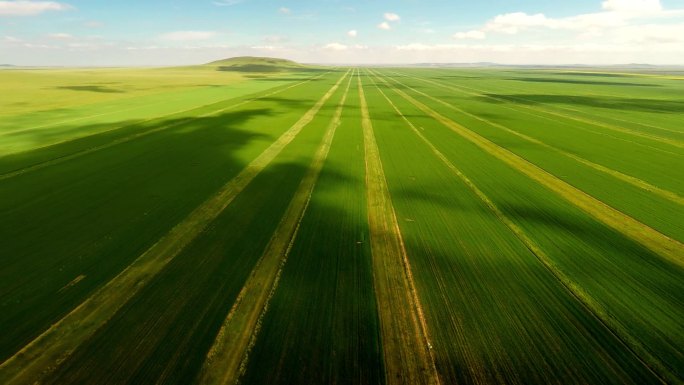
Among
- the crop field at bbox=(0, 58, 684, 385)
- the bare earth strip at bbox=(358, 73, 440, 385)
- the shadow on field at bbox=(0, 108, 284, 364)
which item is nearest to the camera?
the bare earth strip at bbox=(358, 73, 440, 385)

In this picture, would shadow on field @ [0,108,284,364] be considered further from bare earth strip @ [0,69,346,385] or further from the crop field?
bare earth strip @ [0,69,346,385]

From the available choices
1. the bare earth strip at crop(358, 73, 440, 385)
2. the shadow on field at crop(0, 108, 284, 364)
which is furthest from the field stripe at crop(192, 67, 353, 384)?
the shadow on field at crop(0, 108, 284, 364)

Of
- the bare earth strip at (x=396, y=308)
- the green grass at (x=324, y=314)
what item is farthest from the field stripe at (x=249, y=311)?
the bare earth strip at (x=396, y=308)

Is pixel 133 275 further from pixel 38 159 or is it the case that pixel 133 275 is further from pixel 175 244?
pixel 38 159

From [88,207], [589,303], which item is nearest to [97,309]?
[88,207]

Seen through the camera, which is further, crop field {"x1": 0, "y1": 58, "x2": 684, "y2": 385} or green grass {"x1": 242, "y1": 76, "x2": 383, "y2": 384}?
crop field {"x1": 0, "y1": 58, "x2": 684, "y2": 385}

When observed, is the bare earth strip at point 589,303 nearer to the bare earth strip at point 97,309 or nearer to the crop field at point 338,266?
the crop field at point 338,266

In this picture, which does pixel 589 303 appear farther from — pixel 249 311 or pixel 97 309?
pixel 97 309
